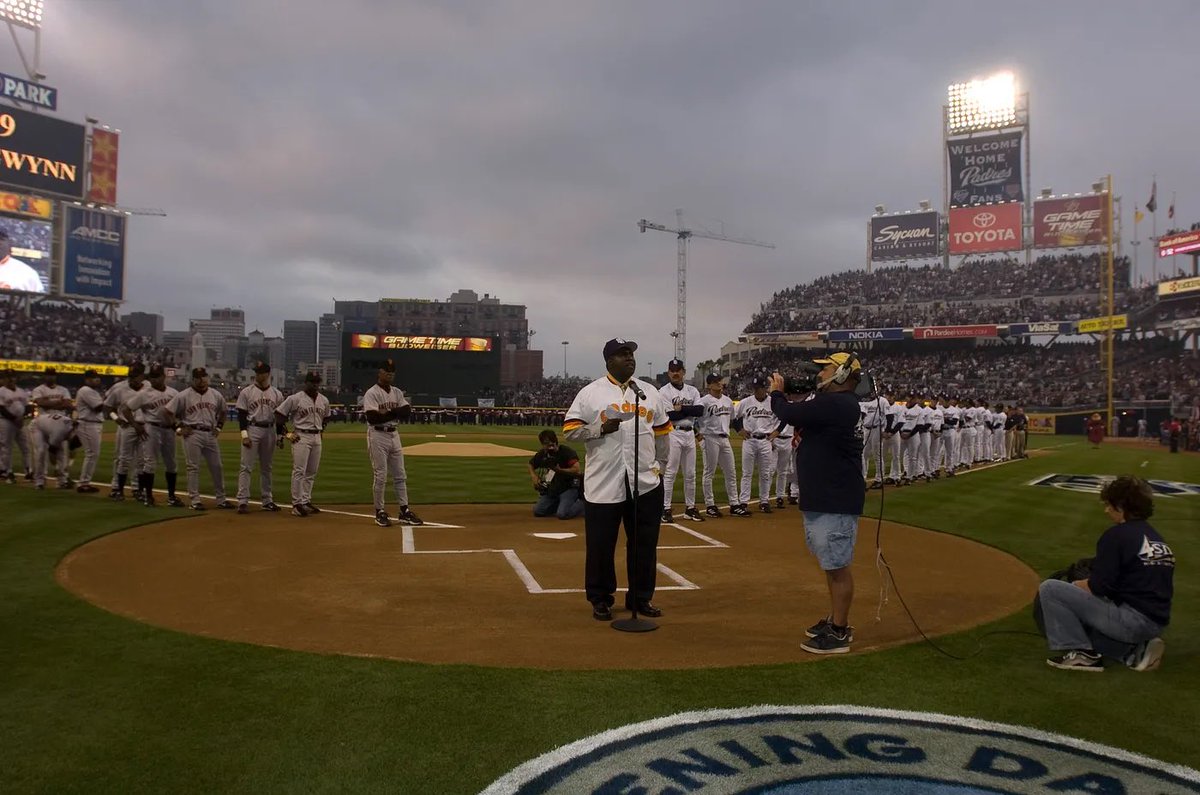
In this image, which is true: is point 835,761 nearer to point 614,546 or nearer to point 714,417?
point 614,546

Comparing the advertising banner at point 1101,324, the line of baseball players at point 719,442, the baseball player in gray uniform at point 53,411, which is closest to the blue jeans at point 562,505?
the line of baseball players at point 719,442

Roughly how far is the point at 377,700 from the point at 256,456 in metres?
9.23

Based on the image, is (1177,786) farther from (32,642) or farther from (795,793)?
(32,642)

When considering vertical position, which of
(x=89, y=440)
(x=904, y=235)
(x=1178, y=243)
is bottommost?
(x=89, y=440)

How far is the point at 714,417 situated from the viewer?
12.9m

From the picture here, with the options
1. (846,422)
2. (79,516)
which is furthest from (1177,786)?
(79,516)

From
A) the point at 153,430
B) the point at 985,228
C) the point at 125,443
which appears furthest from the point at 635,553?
the point at 985,228

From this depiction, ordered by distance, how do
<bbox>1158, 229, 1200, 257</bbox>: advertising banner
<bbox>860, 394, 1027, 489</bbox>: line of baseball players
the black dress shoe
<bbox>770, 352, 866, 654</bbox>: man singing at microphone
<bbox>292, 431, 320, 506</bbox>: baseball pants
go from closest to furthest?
<bbox>770, 352, 866, 654</bbox>: man singing at microphone < the black dress shoe < <bbox>292, 431, 320, 506</bbox>: baseball pants < <bbox>860, 394, 1027, 489</bbox>: line of baseball players < <bbox>1158, 229, 1200, 257</bbox>: advertising banner

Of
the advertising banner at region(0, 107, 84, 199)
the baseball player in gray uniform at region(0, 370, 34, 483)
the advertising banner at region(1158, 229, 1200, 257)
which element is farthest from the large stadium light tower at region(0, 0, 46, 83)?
the advertising banner at region(1158, 229, 1200, 257)

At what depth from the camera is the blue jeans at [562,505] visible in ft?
39.2

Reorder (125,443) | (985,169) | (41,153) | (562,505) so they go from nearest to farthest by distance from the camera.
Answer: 1. (562,505)
2. (125,443)
3. (41,153)
4. (985,169)

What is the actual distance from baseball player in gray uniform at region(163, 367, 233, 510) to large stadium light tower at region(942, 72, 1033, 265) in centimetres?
6739

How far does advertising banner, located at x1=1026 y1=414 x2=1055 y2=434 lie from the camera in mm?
49500

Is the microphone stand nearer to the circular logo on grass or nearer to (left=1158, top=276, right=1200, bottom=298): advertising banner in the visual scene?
the circular logo on grass
